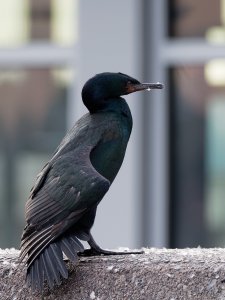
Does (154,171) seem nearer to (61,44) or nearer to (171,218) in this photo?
(171,218)

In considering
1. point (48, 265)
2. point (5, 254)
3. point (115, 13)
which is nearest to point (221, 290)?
point (48, 265)

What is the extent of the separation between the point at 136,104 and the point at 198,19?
0.88 m

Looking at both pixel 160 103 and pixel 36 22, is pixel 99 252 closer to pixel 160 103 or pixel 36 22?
pixel 160 103

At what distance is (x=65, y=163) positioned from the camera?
441 centimetres

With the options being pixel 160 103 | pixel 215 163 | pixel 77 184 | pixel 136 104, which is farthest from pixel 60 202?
pixel 215 163

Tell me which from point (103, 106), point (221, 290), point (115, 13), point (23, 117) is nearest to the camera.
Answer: point (221, 290)

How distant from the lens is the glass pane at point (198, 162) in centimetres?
934

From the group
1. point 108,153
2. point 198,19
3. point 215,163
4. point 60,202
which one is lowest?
point 215,163

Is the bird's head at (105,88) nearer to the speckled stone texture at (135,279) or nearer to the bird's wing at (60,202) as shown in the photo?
the bird's wing at (60,202)

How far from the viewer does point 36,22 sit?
9.54m

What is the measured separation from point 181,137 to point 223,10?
0.95 meters

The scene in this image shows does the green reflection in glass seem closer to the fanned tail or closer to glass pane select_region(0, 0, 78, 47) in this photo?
glass pane select_region(0, 0, 78, 47)

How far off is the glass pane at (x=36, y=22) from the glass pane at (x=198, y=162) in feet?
2.91

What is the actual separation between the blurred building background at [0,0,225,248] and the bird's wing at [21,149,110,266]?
4453 mm
